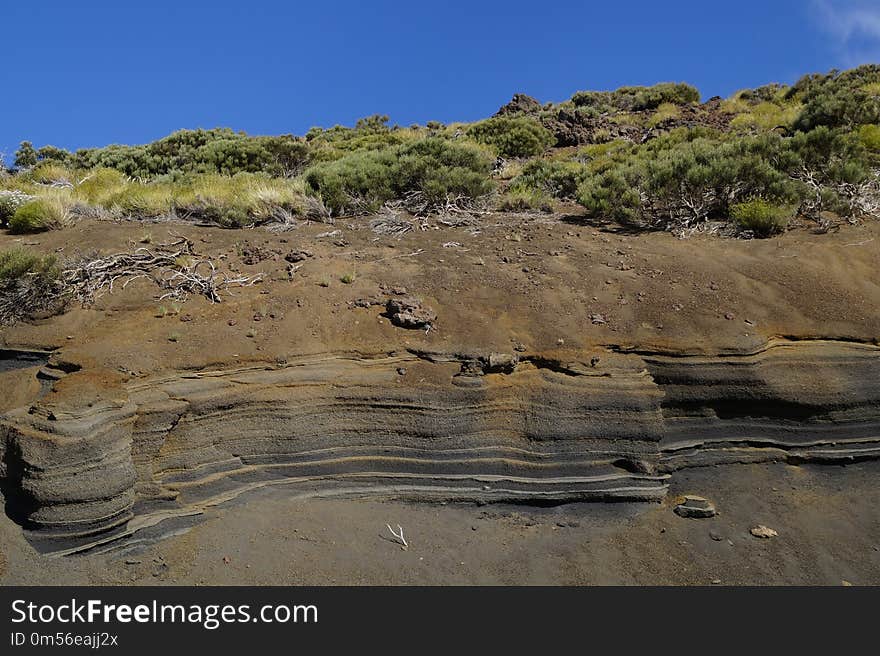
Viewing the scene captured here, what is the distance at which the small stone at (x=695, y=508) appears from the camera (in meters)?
5.12

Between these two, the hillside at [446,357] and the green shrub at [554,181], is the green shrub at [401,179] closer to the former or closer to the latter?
the hillside at [446,357]

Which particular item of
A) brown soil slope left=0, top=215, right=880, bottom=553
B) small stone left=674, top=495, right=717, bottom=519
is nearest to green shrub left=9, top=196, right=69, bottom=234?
brown soil slope left=0, top=215, right=880, bottom=553

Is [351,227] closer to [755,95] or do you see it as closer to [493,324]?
[493,324]

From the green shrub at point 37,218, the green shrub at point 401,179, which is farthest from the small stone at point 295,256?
the green shrub at point 37,218

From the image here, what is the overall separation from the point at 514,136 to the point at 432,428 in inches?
527

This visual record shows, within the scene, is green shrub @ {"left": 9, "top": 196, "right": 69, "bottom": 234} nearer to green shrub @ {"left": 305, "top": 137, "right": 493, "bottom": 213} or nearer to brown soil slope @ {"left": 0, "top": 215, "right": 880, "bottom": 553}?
brown soil slope @ {"left": 0, "top": 215, "right": 880, "bottom": 553}

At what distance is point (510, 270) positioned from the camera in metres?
7.49

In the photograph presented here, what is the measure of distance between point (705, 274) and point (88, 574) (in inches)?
268

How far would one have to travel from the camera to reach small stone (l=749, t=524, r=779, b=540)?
493 cm

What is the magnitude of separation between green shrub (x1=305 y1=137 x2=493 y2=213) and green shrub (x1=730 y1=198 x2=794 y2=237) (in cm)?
383

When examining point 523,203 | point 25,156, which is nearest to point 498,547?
point 523,203

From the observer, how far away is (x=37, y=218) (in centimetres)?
870

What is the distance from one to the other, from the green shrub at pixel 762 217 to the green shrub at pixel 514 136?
328 inches
